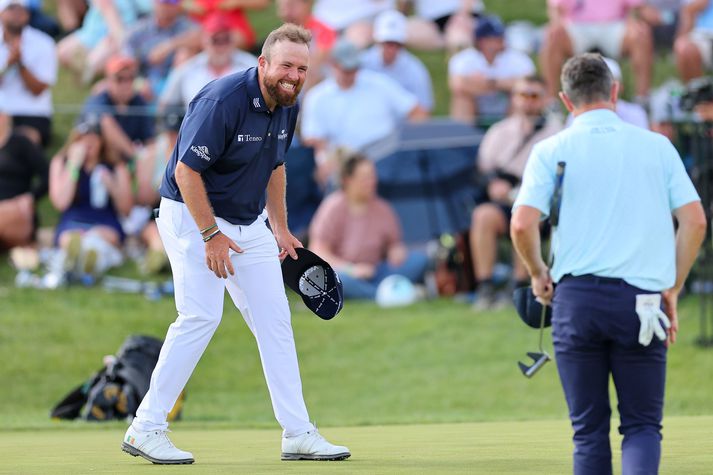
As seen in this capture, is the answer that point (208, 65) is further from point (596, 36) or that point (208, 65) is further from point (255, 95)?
point (255, 95)

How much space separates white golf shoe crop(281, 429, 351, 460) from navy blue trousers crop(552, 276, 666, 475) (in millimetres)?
1855

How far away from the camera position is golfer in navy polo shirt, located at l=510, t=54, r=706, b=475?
543 cm

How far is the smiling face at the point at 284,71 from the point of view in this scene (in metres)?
6.89

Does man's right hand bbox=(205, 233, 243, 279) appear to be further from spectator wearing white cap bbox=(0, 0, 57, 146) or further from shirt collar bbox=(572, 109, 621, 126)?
spectator wearing white cap bbox=(0, 0, 57, 146)

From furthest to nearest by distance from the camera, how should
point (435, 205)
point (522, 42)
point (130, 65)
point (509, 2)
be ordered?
point (509, 2)
point (522, 42)
point (130, 65)
point (435, 205)

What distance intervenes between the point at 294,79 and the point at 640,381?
7.94 feet

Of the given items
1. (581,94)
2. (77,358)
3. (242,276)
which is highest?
(581,94)

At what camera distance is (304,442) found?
23.4ft

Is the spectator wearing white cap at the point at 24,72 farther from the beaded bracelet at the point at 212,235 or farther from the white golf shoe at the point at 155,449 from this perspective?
the beaded bracelet at the point at 212,235

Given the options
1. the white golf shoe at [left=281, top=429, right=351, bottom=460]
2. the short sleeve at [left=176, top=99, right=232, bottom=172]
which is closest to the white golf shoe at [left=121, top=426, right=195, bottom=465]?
the white golf shoe at [left=281, top=429, right=351, bottom=460]

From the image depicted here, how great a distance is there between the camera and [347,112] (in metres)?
15.7

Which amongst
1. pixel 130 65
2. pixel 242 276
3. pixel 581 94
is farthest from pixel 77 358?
pixel 581 94

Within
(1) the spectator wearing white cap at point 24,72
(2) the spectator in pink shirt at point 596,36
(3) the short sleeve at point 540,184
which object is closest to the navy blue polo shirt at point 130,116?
(1) the spectator wearing white cap at point 24,72

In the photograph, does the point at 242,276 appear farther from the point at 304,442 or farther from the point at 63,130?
the point at 63,130
